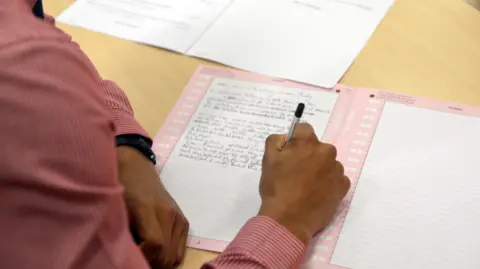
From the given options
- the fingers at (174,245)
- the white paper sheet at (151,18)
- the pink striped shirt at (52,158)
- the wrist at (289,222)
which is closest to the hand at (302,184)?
the wrist at (289,222)

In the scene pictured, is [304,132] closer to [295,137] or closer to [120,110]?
[295,137]

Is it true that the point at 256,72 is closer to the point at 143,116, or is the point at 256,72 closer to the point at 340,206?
the point at 143,116

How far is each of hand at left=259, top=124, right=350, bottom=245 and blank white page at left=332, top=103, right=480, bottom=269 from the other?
35 mm

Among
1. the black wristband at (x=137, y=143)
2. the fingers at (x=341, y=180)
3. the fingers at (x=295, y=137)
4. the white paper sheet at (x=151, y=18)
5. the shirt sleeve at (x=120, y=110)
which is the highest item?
the white paper sheet at (x=151, y=18)

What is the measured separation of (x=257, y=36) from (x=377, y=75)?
212 millimetres

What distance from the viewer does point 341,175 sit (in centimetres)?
83

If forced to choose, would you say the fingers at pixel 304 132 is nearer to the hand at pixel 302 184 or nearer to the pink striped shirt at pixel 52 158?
the hand at pixel 302 184

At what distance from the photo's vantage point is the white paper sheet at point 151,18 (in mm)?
1137

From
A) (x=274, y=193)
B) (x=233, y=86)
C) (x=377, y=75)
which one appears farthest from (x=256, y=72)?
(x=274, y=193)

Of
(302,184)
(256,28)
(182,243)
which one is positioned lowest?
(182,243)

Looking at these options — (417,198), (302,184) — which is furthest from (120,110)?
(417,198)

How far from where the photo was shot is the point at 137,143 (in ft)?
2.96

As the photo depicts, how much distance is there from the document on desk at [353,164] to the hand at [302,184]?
1.1 inches

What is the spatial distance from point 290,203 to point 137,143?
0.76 feet
